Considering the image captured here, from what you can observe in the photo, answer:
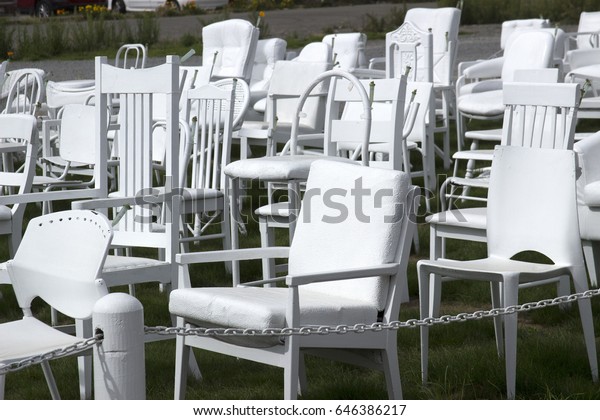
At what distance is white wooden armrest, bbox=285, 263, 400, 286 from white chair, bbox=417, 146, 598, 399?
57 centimetres

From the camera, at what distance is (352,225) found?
387cm

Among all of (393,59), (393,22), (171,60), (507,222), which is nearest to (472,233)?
(507,222)

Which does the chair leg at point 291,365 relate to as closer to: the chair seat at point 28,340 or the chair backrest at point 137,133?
the chair seat at point 28,340

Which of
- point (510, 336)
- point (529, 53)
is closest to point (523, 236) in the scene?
point (510, 336)

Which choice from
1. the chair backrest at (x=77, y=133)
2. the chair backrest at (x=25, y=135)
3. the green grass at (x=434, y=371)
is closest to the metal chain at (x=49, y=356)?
the green grass at (x=434, y=371)

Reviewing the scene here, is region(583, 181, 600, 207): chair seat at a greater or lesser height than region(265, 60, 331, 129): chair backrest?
lesser

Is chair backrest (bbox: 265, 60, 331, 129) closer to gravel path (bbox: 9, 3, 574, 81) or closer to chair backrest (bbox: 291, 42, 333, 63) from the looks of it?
chair backrest (bbox: 291, 42, 333, 63)

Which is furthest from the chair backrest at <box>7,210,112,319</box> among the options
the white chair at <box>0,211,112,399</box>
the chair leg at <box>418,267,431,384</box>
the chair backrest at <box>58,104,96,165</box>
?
the chair backrest at <box>58,104,96,165</box>

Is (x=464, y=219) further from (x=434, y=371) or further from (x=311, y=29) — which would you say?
(x=311, y=29)

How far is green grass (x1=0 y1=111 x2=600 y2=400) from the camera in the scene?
4059 mm

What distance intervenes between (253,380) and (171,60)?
1.35m

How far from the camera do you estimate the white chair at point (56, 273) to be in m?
3.21

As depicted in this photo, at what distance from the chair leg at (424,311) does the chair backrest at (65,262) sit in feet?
4.58

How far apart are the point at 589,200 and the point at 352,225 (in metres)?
1.70
